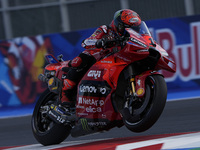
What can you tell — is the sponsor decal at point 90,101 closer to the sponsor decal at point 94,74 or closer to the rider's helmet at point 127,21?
the sponsor decal at point 94,74

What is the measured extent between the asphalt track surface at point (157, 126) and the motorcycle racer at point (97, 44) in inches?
37.2

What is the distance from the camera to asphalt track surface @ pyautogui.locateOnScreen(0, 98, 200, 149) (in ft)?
20.9

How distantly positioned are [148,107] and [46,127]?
6.25ft

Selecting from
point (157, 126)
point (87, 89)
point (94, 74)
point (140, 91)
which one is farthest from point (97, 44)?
point (157, 126)

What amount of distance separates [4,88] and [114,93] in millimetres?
6169

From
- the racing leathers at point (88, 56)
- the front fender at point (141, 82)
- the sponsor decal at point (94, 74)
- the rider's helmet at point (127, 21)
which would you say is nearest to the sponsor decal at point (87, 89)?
the sponsor decal at point (94, 74)

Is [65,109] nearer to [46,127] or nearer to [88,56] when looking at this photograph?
[46,127]

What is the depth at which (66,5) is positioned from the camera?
16.6 meters

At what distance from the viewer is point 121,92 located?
17.3 ft

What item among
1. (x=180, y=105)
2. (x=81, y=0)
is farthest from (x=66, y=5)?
(x=180, y=105)

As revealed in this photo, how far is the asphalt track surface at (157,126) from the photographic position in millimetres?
6355

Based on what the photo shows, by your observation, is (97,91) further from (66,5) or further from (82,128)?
(66,5)

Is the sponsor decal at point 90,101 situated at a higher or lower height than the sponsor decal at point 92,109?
higher

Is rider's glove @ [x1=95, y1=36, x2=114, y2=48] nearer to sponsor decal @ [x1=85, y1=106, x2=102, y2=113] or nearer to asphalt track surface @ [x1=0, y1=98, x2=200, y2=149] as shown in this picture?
sponsor decal @ [x1=85, y1=106, x2=102, y2=113]
